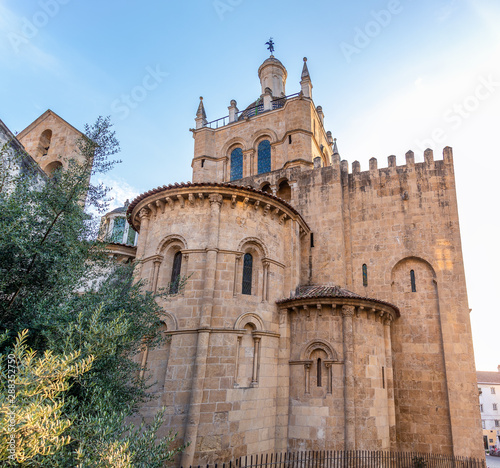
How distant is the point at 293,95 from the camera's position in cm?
2250

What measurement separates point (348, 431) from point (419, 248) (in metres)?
8.28

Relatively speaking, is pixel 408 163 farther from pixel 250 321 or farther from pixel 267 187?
pixel 250 321

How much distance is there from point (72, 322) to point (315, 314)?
9.21 metres

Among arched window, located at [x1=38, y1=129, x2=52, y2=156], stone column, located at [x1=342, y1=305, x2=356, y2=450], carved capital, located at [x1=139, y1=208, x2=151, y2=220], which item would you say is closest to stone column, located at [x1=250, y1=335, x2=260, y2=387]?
stone column, located at [x1=342, y1=305, x2=356, y2=450]

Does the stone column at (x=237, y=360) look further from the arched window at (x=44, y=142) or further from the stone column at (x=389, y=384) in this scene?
the arched window at (x=44, y=142)

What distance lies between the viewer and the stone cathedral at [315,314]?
11734 millimetres

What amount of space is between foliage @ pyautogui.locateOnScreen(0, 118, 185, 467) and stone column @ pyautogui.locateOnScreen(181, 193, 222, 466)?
3.16m

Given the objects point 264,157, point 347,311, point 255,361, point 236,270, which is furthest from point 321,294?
point 264,157

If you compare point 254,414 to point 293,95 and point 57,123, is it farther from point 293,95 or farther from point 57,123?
point 293,95

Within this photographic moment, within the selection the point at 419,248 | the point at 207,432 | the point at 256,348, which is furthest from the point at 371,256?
the point at 207,432

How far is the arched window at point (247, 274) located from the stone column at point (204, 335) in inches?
55.1

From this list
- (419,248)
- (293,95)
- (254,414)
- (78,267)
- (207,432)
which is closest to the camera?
(78,267)

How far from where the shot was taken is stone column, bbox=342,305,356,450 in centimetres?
1182

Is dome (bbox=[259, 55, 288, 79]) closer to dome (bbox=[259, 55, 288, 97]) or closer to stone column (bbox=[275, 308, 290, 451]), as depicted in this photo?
dome (bbox=[259, 55, 288, 97])
